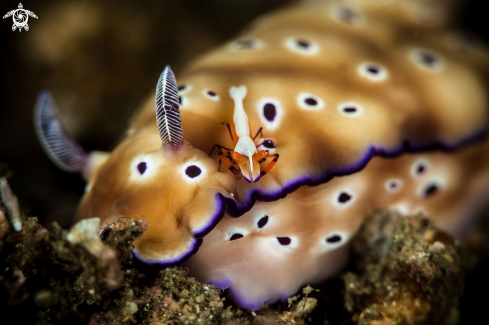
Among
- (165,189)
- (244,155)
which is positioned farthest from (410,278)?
(165,189)

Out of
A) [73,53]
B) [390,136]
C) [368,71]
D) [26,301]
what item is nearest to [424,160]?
[390,136]

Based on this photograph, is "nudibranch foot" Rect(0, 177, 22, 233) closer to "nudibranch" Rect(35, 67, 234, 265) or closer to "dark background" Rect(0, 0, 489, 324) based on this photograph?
"nudibranch" Rect(35, 67, 234, 265)

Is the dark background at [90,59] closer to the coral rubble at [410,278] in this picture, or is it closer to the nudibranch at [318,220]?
the nudibranch at [318,220]

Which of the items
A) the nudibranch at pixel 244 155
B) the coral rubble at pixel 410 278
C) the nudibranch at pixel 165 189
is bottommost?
the coral rubble at pixel 410 278

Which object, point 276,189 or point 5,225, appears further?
point 276,189

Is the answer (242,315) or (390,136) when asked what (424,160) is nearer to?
(390,136)

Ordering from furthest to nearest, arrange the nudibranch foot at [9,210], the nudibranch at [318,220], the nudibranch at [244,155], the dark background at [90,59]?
the dark background at [90,59]
the nudibranch at [318,220]
the nudibranch at [244,155]
the nudibranch foot at [9,210]

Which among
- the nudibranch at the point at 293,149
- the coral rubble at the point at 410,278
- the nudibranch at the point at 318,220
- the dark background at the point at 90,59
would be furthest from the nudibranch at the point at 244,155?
the dark background at the point at 90,59
